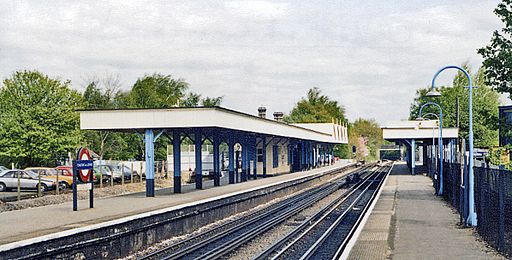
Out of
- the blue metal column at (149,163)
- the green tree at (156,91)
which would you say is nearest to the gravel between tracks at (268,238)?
the blue metal column at (149,163)

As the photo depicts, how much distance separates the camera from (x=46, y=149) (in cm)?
4722

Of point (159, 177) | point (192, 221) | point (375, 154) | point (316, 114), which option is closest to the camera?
point (192, 221)

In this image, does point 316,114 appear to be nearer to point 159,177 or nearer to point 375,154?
point 375,154

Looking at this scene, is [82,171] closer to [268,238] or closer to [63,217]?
[63,217]

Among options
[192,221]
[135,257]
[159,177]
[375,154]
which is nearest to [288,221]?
[192,221]

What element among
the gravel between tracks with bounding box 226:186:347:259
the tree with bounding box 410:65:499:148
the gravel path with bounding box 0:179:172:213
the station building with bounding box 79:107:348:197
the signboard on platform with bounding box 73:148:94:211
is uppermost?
the tree with bounding box 410:65:499:148

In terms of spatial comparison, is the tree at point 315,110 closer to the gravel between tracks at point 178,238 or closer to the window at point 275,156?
the window at point 275,156

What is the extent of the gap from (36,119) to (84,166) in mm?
28284

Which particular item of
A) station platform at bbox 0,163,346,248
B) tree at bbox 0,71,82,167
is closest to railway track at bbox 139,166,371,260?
station platform at bbox 0,163,346,248

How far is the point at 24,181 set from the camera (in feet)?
111

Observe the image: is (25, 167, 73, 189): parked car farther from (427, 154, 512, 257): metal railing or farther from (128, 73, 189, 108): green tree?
(128, 73, 189, 108): green tree

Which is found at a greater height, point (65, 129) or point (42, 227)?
point (65, 129)

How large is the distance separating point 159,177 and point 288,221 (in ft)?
68.3

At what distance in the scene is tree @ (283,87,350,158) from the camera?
130625 mm
